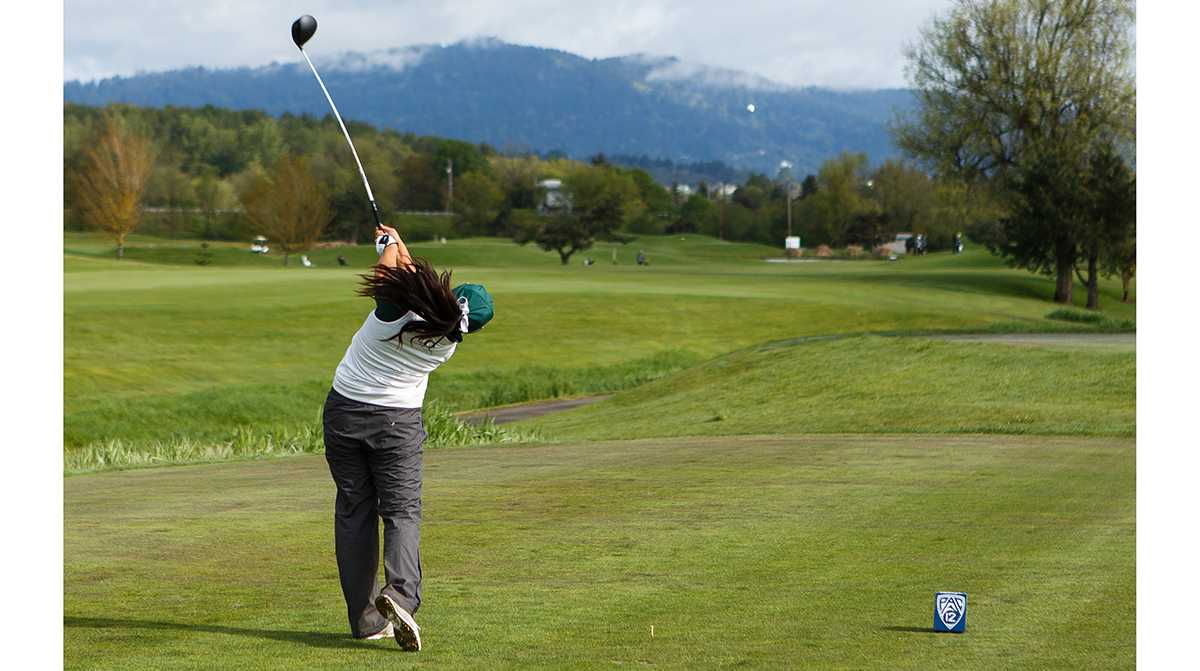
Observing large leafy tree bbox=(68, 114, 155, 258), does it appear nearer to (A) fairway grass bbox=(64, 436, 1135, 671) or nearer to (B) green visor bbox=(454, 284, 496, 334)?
(A) fairway grass bbox=(64, 436, 1135, 671)

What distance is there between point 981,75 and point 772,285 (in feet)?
48.0

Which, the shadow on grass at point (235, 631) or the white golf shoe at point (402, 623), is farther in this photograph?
the shadow on grass at point (235, 631)

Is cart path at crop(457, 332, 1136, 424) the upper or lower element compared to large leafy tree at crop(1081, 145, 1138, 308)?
lower

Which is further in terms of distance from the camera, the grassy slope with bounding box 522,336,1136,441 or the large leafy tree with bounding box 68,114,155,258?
the large leafy tree with bounding box 68,114,155,258

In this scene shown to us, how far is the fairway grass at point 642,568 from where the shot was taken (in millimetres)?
7418

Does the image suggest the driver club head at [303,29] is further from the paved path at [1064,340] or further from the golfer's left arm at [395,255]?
the paved path at [1064,340]

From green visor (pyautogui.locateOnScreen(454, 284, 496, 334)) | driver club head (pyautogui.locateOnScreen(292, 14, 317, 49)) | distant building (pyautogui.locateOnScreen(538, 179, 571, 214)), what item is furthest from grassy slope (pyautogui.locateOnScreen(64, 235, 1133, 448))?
distant building (pyautogui.locateOnScreen(538, 179, 571, 214))

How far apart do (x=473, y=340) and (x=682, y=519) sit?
40396 millimetres

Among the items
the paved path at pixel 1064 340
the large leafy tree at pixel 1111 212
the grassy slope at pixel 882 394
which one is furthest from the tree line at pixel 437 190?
the grassy slope at pixel 882 394

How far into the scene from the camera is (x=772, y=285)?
7181 cm

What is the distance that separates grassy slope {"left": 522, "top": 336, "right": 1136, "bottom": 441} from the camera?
969 inches

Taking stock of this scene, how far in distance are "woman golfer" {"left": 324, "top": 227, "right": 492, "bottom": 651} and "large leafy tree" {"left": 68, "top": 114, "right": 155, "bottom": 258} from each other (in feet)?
383

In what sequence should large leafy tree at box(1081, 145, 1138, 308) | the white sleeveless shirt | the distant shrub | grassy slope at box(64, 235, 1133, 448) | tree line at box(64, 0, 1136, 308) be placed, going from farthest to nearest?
tree line at box(64, 0, 1136, 308)
large leafy tree at box(1081, 145, 1138, 308)
the distant shrub
grassy slope at box(64, 235, 1133, 448)
the white sleeveless shirt

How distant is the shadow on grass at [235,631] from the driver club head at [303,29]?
3.93 m
